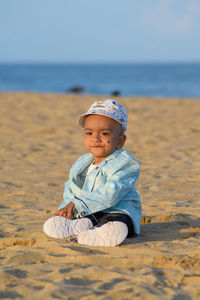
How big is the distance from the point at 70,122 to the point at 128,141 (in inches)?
93.2

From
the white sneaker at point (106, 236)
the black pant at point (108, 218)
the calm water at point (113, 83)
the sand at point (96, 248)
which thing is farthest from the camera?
the calm water at point (113, 83)

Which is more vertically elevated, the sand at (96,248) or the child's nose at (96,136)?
the child's nose at (96,136)

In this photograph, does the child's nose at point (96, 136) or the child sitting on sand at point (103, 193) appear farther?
the child's nose at point (96, 136)

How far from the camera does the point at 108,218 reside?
3145 mm

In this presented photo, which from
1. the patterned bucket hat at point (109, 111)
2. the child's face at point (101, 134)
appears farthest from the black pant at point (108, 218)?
the patterned bucket hat at point (109, 111)

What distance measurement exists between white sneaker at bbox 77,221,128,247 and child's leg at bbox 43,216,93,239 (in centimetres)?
12

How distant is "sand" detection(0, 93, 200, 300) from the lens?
A: 2354 millimetres

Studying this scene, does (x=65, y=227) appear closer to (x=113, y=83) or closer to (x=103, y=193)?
(x=103, y=193)

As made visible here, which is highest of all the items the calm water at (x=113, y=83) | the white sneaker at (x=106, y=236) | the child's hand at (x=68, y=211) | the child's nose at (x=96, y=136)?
the calm water at (x=113, y=83)

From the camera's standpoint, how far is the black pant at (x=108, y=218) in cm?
314

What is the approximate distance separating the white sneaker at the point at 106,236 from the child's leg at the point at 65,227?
0.39 feet

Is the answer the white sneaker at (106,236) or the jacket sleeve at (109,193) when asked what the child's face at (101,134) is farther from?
the white sneaker at (106,236)

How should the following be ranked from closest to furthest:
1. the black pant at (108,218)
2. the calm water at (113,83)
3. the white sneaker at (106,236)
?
the white sneaker at (106,236) → the black pant at (108,218) → the calm water at (113,83)

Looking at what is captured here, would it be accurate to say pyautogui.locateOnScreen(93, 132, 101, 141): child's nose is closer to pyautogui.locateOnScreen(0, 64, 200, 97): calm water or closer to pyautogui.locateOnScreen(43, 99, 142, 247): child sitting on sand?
pyautogui.locateOnScreen(43, 99, 142, 247): child sitting on sand
